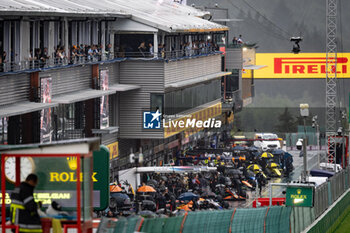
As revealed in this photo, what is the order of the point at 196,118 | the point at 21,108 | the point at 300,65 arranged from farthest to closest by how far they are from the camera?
1. the point at 300,65
2. the point at 196,118
3. the point at 21,108

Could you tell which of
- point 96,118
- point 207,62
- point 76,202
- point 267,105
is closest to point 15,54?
point 96,118

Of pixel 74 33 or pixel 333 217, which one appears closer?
pixel 333 217

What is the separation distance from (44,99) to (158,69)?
17832 millimetres

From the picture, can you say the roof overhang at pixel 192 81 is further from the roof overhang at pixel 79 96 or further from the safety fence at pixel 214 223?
the safety fence at pixel 214 223

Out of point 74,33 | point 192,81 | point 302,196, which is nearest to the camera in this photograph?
point 302,196

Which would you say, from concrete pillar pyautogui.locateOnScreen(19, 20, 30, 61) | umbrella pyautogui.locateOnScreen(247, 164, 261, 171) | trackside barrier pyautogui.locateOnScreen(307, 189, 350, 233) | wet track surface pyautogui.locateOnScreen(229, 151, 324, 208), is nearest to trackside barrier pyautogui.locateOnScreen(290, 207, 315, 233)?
trackside barrier pyautogui.locateOnScreen(307, 189, 350, 233)

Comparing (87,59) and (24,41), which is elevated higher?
A: (24,41)

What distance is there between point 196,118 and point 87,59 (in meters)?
22.2

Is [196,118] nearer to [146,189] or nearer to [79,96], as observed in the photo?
[79,96]

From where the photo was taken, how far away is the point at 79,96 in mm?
53938

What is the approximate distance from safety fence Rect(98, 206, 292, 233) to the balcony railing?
16908 millimetres

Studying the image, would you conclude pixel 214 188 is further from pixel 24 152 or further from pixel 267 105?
pixel 267 105

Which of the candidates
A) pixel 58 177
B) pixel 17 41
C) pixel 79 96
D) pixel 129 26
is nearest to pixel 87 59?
pixel 79 96

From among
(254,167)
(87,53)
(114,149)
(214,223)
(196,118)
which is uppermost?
(87,53)
